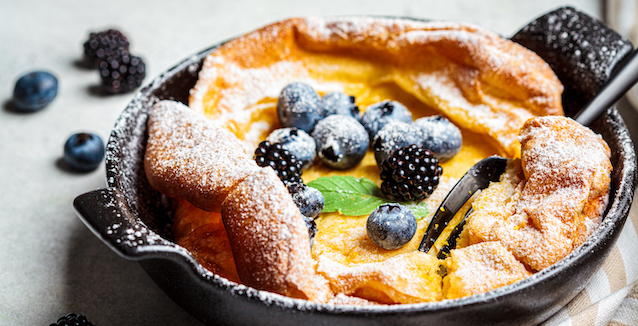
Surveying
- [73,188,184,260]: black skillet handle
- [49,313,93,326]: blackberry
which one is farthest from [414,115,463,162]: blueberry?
[49,313,93,326]: blackberry

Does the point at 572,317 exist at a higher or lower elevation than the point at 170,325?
higher

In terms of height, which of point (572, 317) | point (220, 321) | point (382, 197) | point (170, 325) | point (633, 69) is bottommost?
point (170, 325)

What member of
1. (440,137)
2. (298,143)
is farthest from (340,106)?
(440,137)

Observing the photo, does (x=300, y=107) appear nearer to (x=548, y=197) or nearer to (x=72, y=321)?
(x=548, y=197)

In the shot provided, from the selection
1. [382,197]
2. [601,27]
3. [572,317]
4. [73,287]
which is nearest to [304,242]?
[382,197]

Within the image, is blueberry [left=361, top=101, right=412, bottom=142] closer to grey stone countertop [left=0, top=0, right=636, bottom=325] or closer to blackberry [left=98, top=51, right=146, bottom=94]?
grey stone countertop [left=0, top=0, right=636, bottom=325]

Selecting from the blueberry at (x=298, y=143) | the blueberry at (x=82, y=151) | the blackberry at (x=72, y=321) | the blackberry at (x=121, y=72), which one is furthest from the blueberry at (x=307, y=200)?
the blackberry at (x=121, y=72)

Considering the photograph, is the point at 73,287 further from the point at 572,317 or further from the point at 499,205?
the point at 572,317
